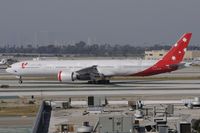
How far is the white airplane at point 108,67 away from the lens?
82562 mm

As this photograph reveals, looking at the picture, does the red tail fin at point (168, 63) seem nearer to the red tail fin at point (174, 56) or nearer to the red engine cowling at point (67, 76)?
the red tail fin at point (174, 56)

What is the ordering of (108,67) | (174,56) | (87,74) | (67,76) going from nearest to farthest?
1. (67,76)
2. (87,74)
3. (174,56)
4. (108,67)

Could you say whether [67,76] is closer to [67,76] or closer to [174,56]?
[67,76]

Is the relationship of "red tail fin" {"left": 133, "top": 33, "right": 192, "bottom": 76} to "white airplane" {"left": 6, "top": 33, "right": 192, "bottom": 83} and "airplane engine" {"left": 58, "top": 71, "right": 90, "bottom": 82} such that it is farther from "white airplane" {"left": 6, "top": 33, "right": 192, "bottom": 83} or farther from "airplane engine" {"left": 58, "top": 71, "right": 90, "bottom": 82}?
"airplane engine" {"left": 58, "top": 71, "right": 90, "bottom": 82}

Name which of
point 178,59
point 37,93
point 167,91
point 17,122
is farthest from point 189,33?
point 17,122

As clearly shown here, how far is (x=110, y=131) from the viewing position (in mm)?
32844

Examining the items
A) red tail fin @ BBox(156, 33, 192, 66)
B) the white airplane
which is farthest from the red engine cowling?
red tail fin @ BBox(156, 33, 192, 66)

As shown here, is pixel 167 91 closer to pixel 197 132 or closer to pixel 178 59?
pixel 178 59

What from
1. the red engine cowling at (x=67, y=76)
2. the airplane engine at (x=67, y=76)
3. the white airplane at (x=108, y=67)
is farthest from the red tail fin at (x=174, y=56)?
the red engine cowling at (x=67, y=76)

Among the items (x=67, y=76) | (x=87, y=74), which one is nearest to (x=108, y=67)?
(x=87, y=74)

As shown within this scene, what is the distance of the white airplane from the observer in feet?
271

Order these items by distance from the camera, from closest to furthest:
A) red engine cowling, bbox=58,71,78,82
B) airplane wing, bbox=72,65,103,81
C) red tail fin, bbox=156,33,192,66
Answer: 1. red engine cowling, bbox=58,71,78,82
2. airplane wing, bbox=72,65,103,81
3. red tail fin, bbox=156,33,192,66

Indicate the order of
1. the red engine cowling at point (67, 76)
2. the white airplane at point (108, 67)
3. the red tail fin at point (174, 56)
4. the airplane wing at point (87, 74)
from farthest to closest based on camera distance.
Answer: the red tail fin at point (174, 56) → the white airplane at point (108, 67) → the airplane wing at point (87, 74) → the red engine cowling at point (67, 76)

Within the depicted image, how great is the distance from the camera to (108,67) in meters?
84.2
